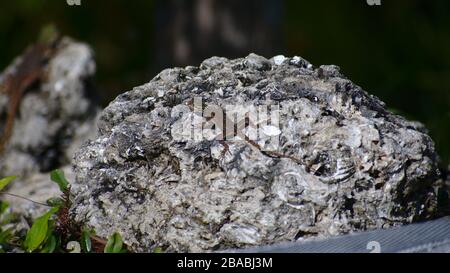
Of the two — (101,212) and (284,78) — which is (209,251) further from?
(284,78)

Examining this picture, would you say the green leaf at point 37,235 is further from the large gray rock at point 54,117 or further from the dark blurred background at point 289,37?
the dark blurred background at point 289,37

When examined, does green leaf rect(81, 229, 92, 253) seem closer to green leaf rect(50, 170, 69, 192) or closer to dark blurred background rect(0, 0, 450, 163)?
green leaf rect(50, 170, 69, 192)

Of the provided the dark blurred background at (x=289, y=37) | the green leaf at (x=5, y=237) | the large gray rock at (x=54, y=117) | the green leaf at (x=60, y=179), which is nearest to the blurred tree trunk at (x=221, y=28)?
the dark blurred background at (x=289, y=37)

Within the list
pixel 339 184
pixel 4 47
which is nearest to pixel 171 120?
pixel 339 184

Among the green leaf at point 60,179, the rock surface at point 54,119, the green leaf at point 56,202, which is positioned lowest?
the green leaf at point 56,202

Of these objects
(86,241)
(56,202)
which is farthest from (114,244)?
(56,202)

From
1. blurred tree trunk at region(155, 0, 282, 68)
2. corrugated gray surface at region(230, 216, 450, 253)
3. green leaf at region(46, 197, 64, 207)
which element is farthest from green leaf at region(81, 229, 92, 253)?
blurred tree trunk at region(155, 0, 282, 68)
